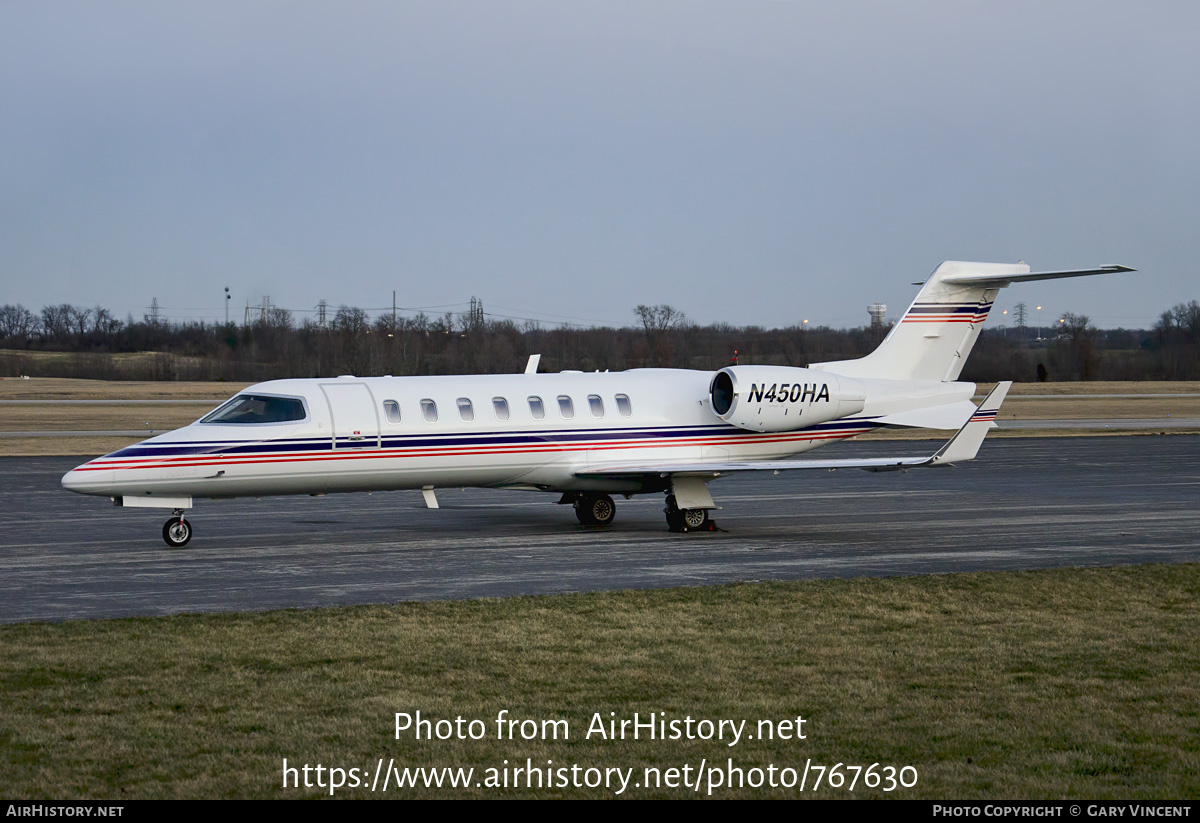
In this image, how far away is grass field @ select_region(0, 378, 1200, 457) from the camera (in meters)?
41.5

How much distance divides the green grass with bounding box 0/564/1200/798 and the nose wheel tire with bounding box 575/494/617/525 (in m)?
7.31

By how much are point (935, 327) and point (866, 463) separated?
4.73 m

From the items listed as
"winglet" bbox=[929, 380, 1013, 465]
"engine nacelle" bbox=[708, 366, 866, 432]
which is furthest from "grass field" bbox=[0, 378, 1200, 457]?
"winglet" bbox=[929, 380, 1013, 465]

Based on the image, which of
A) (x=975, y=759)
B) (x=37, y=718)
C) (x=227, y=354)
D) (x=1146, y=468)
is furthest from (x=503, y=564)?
(x=227, y=354)

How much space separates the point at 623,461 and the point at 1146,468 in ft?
60.0

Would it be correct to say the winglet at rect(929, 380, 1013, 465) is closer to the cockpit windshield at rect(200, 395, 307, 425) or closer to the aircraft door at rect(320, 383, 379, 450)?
the aircraft door at rect(320, 383, 379, 450)

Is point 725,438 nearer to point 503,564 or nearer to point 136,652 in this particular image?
point 503,564

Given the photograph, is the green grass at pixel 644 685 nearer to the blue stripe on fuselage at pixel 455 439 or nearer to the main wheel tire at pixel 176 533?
the blue stripe on fuselage at pixel 455 439

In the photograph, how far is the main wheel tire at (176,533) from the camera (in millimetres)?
18328

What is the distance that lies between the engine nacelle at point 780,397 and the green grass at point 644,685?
23.5 feet

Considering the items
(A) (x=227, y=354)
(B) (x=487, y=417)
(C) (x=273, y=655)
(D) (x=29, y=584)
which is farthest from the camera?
(A) (x=227, y=354)

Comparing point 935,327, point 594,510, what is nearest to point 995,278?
point 935,327

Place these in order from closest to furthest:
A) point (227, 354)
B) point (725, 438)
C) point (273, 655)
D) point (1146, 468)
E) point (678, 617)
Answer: point (273, 655)
point (678, 617)
point (725, 438)
point (1146, 468)
point (227, 354)

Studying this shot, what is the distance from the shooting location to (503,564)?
1681 centimetres
